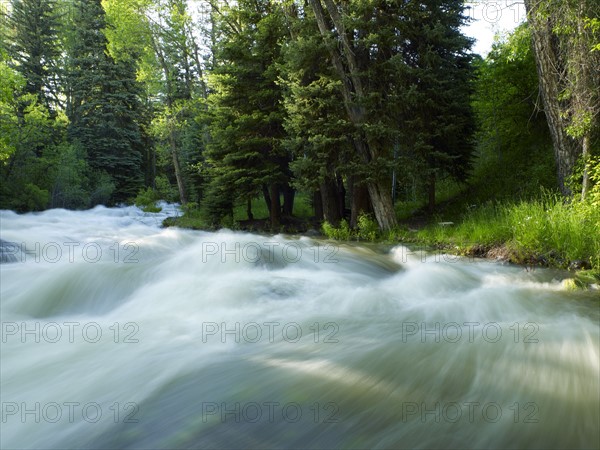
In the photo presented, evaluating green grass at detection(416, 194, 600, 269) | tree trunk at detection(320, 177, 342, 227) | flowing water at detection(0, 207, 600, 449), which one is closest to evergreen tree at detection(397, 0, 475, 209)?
tree trunk at detection(320, 177, 342, 227)

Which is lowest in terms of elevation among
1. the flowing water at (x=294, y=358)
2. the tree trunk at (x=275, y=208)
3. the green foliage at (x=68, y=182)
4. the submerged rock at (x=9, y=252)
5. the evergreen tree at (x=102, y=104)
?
the flowing water at (x=294, y=358)

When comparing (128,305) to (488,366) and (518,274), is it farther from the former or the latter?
(518,274)

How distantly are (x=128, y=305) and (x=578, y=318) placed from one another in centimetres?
553

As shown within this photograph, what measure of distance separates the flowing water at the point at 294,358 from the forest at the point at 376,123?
284 cm

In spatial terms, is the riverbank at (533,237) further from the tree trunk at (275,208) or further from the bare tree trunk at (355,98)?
the tree trunk at (275,208)

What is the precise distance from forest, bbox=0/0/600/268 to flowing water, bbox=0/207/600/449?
9.32 feet

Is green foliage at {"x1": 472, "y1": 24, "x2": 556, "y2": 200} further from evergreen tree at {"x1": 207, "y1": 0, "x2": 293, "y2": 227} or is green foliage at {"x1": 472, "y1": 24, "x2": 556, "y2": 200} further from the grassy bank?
evergreen tree at {"x1": 207, "y1": 0, "x2": 293, "y2": 227}

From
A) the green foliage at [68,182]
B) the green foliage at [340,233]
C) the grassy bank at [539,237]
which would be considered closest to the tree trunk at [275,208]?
the green foliage at [340,233]

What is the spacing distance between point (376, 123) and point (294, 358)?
28.9 ft

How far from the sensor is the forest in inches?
313

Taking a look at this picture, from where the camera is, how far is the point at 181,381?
3.22 metres

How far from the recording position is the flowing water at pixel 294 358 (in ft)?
8.18

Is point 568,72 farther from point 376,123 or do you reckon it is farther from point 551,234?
point 376,123

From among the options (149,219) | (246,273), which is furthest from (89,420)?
(149,219)
